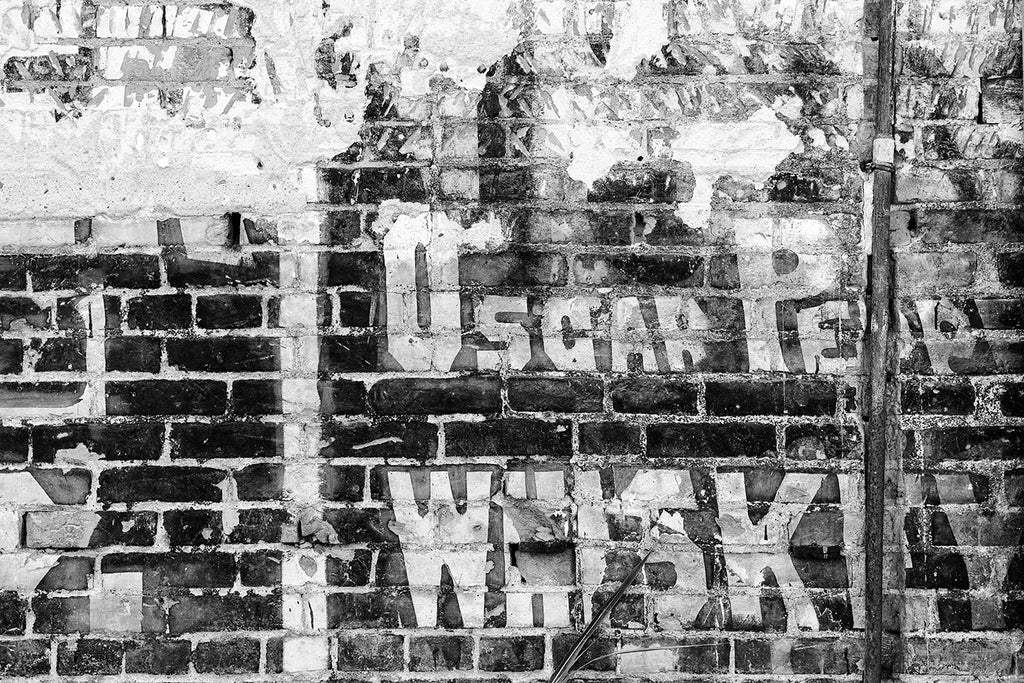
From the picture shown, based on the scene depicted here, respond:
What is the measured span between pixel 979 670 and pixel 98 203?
207 centimetres

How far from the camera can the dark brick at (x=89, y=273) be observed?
176cm

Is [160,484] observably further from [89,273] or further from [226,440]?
[89,273]

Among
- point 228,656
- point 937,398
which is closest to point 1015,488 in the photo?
point 937,398

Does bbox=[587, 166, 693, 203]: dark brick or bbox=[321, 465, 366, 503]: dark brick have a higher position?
bbox=[587, 166, 693, 203]: dark brick

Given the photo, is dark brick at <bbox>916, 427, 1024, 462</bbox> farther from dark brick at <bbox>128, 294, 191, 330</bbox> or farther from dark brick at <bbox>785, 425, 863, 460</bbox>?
dark brick at <bbox>128, 294, 191, 330</bbox>

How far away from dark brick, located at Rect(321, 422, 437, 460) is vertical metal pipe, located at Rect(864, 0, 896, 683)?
915mm

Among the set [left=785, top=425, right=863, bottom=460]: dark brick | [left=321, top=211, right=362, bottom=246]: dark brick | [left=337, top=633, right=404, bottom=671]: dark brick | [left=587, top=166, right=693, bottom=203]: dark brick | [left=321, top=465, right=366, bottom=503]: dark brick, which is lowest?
[left=337, top=633, right=404, bottom=671]: dark brick

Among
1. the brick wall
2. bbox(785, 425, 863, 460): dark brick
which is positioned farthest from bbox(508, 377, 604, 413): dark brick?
bbox(785, 425, 863, 460): dark brick

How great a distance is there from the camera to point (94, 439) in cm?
175

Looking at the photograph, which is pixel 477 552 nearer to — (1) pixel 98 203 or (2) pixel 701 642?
(2) pixel 701 642

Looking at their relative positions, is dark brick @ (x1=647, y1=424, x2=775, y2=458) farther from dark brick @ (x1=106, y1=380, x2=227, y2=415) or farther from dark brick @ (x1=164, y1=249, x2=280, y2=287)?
dark brick @ (x1=106, y1=380, x2=227, y2=415)

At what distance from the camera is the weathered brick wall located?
1.74 metres

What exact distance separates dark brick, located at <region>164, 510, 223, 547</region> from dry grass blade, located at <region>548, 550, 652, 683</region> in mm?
758

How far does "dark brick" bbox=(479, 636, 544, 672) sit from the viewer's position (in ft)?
5.81
